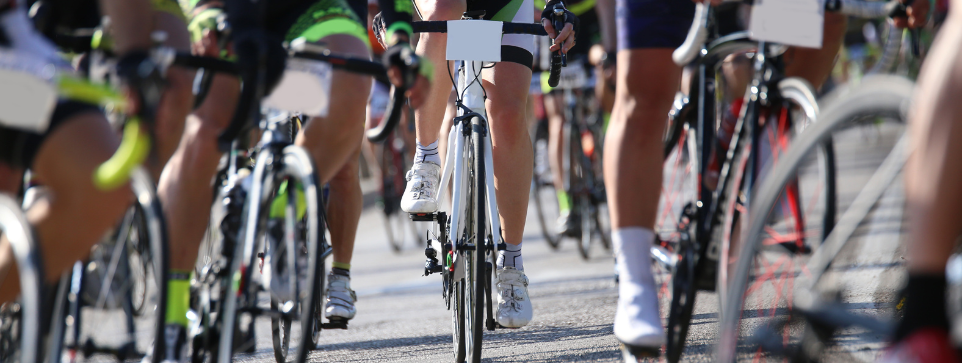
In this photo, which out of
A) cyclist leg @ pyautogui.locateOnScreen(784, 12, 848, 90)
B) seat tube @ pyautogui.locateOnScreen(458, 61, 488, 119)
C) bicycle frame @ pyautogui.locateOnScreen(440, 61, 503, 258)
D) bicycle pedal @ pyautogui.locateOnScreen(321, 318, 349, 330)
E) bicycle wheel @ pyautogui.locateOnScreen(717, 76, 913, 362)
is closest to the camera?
bicycle wheel @ pyautogui.locateOnScreen(717, 76, 913, 362)

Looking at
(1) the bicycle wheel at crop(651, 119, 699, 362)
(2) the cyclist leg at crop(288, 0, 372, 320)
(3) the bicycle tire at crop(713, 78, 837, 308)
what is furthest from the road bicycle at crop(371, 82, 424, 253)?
(3) the bicycle tire at crop(713, 78, 837, 308)

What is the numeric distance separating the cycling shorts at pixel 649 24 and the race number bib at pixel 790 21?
374 mm

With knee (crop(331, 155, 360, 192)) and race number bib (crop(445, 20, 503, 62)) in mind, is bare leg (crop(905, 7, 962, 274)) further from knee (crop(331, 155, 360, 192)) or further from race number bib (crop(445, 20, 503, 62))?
knee (crop(331, 155, 360, 192))

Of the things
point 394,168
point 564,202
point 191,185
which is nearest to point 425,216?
point 191,185

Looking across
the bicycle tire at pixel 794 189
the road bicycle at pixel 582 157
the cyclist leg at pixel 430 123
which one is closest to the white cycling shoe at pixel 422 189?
the cyclist leg at pixel 430 123

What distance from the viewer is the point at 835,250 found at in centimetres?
175

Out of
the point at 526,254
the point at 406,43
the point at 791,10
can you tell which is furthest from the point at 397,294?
the point at 791,10

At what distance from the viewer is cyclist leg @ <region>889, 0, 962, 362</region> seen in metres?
1.32

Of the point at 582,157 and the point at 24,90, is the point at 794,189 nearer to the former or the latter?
the point at 24,90

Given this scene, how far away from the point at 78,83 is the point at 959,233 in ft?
5.62

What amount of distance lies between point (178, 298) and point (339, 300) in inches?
45.0

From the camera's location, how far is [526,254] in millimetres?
7492

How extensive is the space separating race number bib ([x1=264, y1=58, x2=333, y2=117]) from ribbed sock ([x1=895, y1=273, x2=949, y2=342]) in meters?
1.58

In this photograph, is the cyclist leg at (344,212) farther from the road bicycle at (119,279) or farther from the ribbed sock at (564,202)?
the ribbed sock at (564,202)
